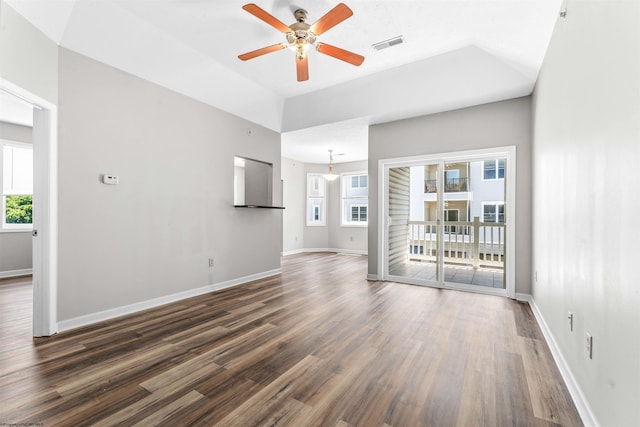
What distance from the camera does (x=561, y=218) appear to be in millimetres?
2098

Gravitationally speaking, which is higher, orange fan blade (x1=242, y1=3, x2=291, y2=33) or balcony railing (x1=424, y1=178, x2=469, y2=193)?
orange fan blade (x1=242, y1=3, x2=291, y2=33)

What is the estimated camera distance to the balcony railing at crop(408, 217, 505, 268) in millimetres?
4090

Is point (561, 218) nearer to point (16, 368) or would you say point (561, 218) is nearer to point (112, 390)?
point (112, 390)

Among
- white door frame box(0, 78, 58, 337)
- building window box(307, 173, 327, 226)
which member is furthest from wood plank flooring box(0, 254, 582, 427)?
building window box(307, 173, 327, 226)

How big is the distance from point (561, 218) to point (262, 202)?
161 inches

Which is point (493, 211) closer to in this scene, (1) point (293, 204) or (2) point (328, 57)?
(2) point (328, 57)

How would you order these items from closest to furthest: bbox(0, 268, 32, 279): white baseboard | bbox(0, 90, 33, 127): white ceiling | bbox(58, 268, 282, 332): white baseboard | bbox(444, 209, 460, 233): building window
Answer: bbox(58, 268, 282, 332): white baseboard < bbox(0, 90, 33, 127): white ceiling < bbox(444, 209, 460, 233): building window < bbox(0, 268, 32, 279): white baseboard

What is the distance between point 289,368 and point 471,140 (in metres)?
3.85

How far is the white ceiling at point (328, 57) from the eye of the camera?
260cm

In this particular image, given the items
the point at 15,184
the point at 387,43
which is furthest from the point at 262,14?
the point at 15,184

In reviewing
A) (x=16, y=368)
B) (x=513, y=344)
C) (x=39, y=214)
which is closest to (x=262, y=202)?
(x=39, y=214)

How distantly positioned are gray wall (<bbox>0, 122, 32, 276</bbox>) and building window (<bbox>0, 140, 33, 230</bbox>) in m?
0.13

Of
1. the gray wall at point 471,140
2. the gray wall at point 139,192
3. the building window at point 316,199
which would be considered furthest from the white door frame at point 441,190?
the building window at point 316,199

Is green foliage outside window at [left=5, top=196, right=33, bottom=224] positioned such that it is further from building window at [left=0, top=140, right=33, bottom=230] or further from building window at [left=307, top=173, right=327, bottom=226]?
building window at [left=307, top=173, right=327, bottom=226]
